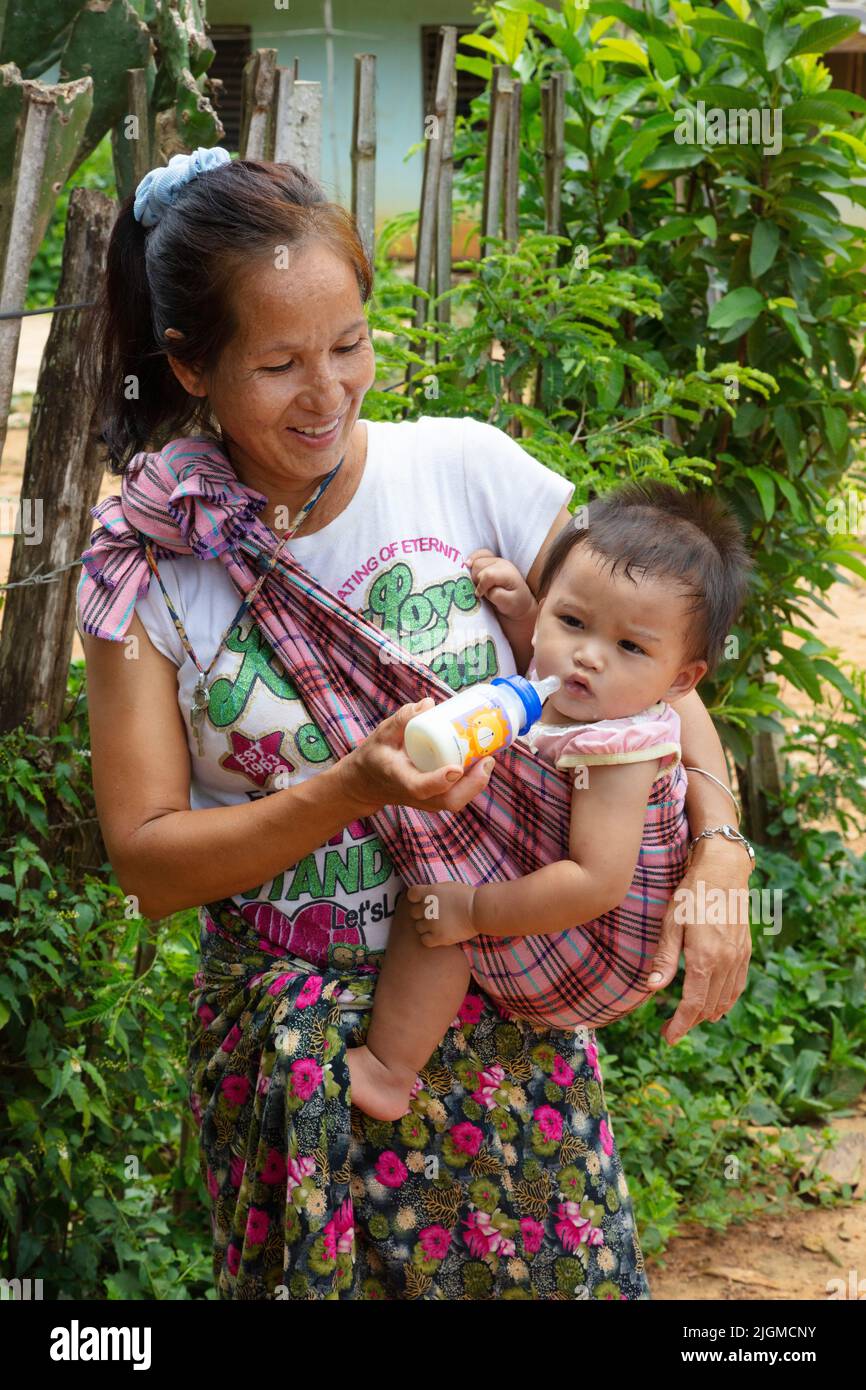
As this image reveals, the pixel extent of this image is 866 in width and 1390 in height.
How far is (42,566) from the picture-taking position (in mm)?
2549

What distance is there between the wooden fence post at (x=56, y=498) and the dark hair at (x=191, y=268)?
2.06ft

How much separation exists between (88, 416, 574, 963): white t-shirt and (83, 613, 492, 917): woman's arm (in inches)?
0.9

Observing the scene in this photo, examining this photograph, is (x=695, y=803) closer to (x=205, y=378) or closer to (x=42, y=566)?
(x=205, y=378)

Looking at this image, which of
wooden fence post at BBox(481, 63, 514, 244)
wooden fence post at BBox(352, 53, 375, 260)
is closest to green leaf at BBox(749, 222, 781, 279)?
wooden fence post at BBox(481, 63, 514, 244)

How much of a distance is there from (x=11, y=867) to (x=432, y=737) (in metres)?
1.26

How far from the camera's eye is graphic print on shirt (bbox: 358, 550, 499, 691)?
179 cm

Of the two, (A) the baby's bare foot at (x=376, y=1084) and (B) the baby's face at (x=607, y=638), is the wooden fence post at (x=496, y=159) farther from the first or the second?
(A) the baby's bare foot at (x=376, y=1084)

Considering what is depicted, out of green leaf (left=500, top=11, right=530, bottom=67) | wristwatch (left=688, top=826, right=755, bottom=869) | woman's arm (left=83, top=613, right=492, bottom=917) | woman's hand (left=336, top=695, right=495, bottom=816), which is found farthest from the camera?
green leaf (left=500, top=11, right=530, bottom=67)

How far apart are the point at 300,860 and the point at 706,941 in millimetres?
504

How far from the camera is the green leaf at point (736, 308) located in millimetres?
3518

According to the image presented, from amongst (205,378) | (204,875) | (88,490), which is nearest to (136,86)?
(88,490)

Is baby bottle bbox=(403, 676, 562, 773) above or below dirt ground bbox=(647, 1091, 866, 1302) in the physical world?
above

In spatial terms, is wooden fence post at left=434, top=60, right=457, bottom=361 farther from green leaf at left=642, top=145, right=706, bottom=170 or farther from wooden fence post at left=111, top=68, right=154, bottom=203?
wooden fence post at left=111, top=68, right=154, bottom=203

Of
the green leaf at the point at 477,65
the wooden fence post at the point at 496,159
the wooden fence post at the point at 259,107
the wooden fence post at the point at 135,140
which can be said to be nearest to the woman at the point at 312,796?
the wooden fence post at the point at 135,140
